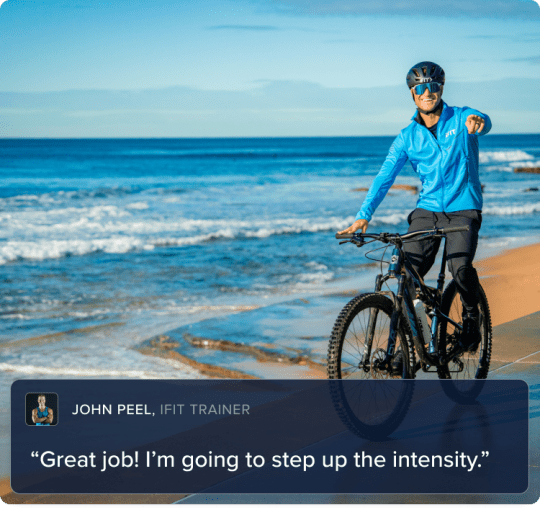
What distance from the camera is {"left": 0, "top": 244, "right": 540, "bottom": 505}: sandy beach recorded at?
10.1ft

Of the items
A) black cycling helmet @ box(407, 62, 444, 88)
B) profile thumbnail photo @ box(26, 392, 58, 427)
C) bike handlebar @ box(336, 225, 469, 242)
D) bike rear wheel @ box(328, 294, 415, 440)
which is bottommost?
profile thumbnail photo @ box(26, 392, 58, 427)

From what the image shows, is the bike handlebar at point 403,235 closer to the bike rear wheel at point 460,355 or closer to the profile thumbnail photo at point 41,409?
the bike rear wheel at point 460,355

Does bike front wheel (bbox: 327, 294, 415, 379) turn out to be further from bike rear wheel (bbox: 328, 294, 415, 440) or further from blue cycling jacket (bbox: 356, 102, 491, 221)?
blue cycling jacket (bbox: 356, 102, 491, 221)

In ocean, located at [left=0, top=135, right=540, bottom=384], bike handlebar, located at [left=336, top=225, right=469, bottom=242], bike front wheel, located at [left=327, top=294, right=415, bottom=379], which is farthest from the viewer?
ocean, located at [left=0, top=135, right=540, bottom=384]

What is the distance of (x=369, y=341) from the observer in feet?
11.5

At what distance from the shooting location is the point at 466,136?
379cm

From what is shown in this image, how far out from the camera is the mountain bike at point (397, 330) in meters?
3.48

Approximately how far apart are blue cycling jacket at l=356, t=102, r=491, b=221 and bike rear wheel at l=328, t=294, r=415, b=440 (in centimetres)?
60

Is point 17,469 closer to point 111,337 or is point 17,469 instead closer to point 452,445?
point 452,445

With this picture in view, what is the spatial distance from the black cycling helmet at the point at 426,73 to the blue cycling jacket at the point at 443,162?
0.19m

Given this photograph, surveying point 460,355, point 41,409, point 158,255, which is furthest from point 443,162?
point 158,255

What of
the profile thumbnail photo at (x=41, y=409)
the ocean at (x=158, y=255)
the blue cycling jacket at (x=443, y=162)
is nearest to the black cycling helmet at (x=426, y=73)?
the blue cycling jacket at (x=443, y=162)

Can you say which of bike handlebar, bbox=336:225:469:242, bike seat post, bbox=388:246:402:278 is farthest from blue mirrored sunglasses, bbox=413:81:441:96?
bike seat post, bbox=388:246:402:278

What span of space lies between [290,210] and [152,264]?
11311mm
